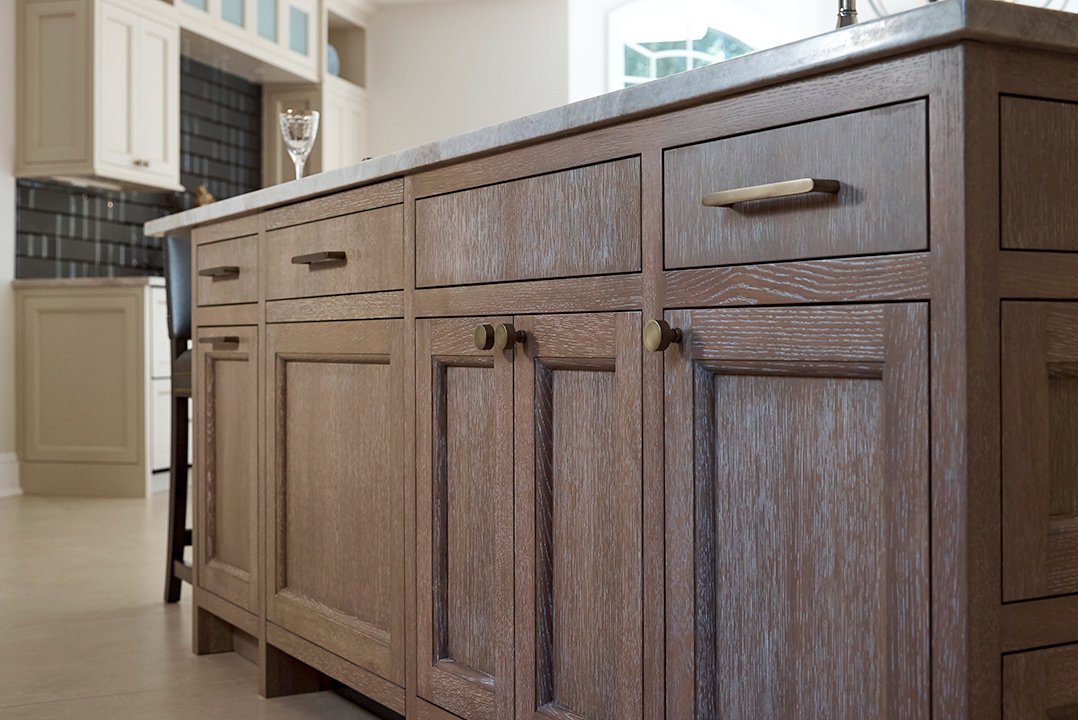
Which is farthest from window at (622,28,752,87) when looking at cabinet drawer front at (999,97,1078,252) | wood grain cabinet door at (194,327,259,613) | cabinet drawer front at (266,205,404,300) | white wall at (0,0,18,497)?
cabinet drawer front at (999,97,1078,252)

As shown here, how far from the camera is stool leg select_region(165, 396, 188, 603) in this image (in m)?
2.94

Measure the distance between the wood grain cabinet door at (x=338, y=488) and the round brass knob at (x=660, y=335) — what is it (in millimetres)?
644

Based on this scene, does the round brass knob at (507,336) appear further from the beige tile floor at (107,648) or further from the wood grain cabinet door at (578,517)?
the beige tile floor at (107,648)

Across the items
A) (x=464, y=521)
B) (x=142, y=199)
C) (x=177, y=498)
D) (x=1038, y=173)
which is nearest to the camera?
(x=1038, y=173)

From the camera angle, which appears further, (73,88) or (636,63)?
(636,63)

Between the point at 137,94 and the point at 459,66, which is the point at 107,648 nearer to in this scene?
the point at 137,94

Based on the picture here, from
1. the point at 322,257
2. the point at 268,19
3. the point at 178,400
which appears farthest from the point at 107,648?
the point at 268,19

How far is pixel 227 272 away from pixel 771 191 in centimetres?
157

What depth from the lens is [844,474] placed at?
3.43 feet

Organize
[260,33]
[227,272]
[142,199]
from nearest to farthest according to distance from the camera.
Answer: [227,272]
[142,199]
[260,33]

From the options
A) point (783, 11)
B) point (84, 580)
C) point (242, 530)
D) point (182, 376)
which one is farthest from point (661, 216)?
point (783, 11)

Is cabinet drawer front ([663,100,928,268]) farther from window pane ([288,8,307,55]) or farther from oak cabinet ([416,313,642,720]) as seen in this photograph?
window pane ([288,8,307,55])

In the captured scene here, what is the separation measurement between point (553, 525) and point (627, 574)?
0.16m

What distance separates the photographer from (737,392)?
1.16m
